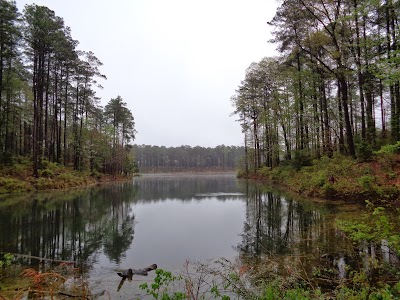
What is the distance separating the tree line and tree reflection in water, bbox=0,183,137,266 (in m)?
12.6

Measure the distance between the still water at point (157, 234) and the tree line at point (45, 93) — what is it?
15206 millimetres

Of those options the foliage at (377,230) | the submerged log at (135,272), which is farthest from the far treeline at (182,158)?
the foliage at (377,230)

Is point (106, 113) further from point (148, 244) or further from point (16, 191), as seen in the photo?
point (148, 244)

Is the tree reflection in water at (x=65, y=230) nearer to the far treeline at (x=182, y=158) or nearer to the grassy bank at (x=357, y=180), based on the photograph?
the grassy bank at (x=357, y=180)

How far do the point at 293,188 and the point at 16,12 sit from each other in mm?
28215

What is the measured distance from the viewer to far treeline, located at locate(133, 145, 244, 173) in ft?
436

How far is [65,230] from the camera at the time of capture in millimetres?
10953

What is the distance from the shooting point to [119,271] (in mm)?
6688

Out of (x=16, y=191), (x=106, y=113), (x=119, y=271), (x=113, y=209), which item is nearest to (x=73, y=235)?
(x=119, y=271)

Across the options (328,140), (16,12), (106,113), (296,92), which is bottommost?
(328,140)

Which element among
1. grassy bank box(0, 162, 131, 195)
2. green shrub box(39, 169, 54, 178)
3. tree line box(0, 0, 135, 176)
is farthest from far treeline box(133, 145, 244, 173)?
green shrub box(39, 169, 54, 178)

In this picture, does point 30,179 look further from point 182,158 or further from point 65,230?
point 182,158

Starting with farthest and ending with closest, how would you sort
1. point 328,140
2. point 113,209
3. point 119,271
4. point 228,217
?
point 328,140 < point 113,209 < point 228,217 < point 119,271

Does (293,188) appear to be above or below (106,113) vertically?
below
